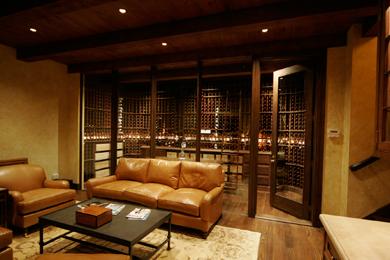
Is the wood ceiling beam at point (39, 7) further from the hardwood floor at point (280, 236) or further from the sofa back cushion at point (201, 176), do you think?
the hardwood floor at point (280, 236)

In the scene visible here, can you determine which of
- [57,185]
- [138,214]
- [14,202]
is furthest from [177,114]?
[14,202]

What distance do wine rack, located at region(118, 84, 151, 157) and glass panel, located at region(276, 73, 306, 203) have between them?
3562 millimetres

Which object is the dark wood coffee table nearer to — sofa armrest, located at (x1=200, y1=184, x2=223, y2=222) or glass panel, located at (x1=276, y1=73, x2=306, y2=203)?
sofa armrest, located at (x1=200, y1=184, x2=223, y2=222)

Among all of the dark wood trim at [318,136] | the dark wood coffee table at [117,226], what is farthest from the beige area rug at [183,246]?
the dark wood trim at [318,136]

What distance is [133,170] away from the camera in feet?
12.2

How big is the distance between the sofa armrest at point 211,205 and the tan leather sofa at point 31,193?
209cm

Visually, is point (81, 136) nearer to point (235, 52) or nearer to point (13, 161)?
point (13, 161)

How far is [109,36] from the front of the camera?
323 centimetres

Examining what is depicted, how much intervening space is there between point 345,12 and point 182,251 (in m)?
3.16

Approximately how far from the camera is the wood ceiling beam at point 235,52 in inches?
121

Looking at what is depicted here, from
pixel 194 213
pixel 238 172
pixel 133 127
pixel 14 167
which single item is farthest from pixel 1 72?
pixel 238 172

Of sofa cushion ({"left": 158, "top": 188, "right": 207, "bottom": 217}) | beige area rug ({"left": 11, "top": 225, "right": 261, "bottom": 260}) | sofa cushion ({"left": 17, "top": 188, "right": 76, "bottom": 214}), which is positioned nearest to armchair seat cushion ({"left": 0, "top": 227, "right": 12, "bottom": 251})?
beige area rug ({"left": 11, "top": 225, "right": 261, "bottom": 260})

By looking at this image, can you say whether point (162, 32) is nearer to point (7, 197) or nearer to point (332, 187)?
point (7, 197)

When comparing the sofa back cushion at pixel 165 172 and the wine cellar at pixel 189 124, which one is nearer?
the sofa back cushion at pixel 165 172
